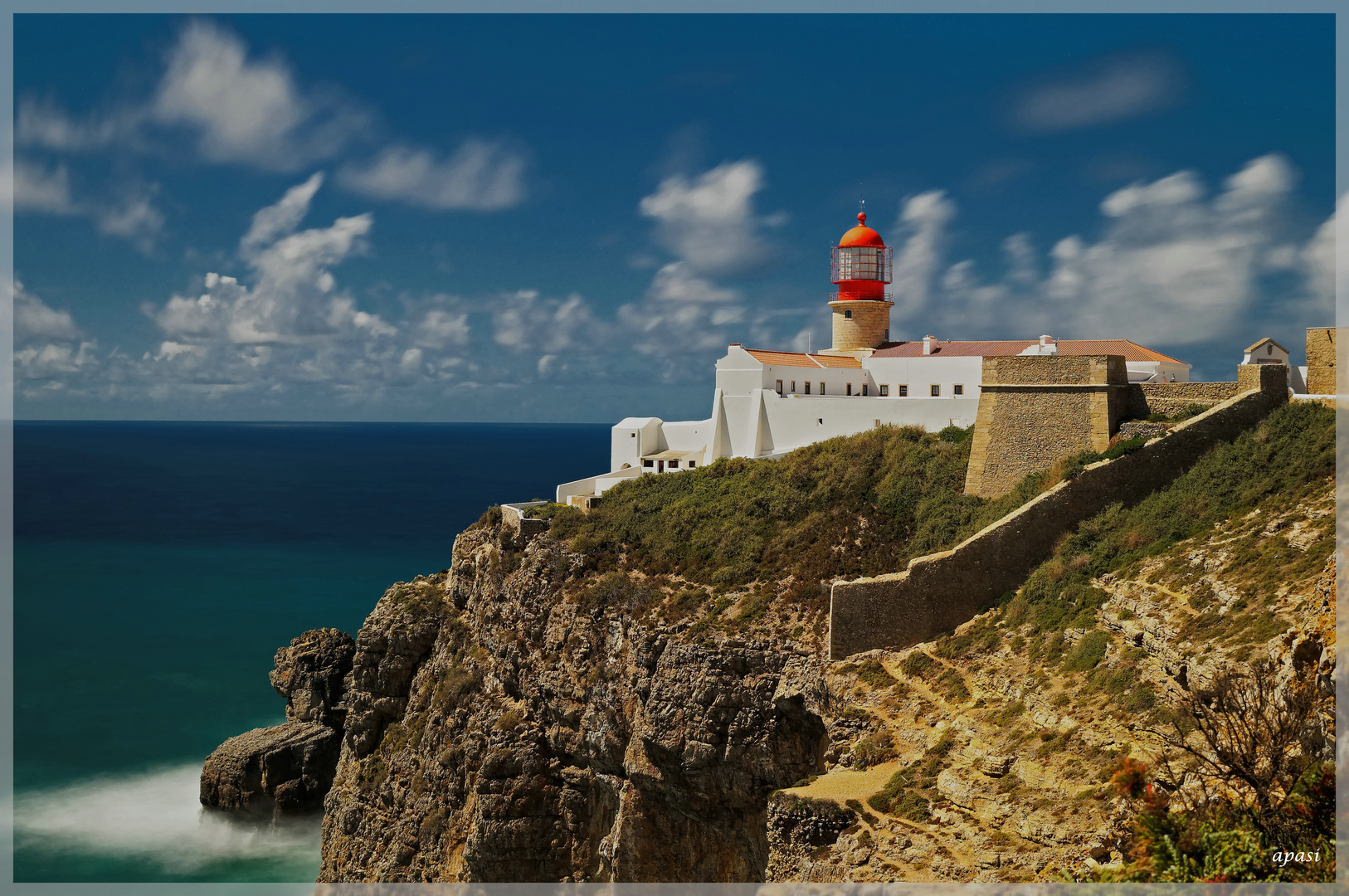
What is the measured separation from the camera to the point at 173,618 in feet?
230

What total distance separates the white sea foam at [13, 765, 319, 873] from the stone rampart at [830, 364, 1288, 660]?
3113 cm

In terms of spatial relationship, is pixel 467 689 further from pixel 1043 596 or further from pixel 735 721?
pixel 1043 596

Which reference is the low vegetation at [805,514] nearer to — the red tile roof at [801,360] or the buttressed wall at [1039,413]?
the buttressed wall at [1039,413]

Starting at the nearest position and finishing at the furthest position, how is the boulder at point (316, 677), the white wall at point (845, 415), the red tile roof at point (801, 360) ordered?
the white wall at point (845, 415) → the red tile roof at point (801, 360) → the boulder at point (316, 677)

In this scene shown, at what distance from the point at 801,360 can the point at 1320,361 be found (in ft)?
62.1

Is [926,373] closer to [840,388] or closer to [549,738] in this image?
[840,388]

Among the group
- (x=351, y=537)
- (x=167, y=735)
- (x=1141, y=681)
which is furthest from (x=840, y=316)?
(x=351, y=537)

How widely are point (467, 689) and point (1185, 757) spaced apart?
24.5 meters

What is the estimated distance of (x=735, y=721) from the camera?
82.6ft

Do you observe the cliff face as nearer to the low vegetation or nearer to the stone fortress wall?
the low vegetation

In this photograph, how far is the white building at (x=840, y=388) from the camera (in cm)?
3494

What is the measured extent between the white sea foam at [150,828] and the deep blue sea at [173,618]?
9 cm

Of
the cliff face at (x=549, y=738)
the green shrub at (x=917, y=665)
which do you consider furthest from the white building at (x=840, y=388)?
the green shrub at (x=917, y=665)

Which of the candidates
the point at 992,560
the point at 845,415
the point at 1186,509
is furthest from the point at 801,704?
the point at 845,415
